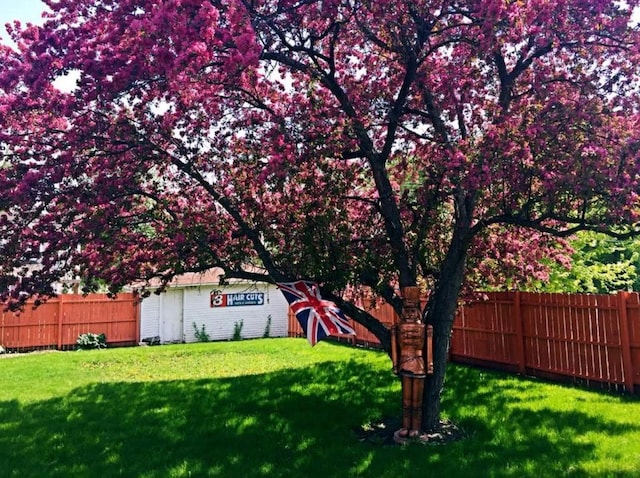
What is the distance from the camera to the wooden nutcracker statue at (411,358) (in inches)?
224

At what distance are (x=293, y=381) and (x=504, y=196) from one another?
17.7 feet

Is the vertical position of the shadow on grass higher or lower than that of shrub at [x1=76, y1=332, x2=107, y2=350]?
lower

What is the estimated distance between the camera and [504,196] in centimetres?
A: 566

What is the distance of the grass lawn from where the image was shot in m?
5.01

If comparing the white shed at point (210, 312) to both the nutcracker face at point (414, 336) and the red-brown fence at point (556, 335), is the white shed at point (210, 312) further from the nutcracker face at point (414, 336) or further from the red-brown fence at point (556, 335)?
the nutcracker face at point (414, 336)

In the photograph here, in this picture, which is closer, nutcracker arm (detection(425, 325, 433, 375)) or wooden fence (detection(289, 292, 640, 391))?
nutcracker arm (detection(425, 325, 433, 375))

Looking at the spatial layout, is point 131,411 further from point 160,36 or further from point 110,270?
point 160,36

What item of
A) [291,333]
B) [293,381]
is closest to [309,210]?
[293,381]

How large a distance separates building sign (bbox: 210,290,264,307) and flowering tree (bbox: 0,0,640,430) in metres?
13.4

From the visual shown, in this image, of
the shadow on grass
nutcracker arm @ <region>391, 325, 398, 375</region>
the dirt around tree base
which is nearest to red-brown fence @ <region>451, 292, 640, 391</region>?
the shadow on grass

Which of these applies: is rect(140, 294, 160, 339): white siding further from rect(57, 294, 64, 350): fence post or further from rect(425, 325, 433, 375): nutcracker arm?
rect(425, 325, 433, 375): nutcracker arm

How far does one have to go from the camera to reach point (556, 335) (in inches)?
362

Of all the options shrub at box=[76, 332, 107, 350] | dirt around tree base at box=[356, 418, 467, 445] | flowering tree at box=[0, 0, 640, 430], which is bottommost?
dirt around tree base at box=[356, 418, 467, 445]

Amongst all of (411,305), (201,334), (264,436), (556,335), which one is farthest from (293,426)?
(201,334)
